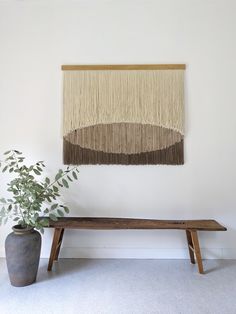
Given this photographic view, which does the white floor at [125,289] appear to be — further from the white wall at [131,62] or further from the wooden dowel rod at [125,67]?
the wooden dowel rod at [125,67]

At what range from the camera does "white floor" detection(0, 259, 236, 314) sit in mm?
A: 1651

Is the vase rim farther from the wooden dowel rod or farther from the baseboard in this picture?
the wooden dowel rod

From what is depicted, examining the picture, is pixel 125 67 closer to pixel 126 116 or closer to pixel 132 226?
pixel 126 116

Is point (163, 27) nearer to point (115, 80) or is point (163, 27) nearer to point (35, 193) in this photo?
point (115, 80)

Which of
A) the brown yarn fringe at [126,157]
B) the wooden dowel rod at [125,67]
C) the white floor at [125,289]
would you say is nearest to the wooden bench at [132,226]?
the white floor at [125,289]

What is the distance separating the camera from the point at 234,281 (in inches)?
79.3

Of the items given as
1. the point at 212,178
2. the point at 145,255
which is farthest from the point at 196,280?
the point at 212,178

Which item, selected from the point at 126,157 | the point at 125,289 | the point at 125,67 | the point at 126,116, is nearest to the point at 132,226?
the point at 125,289

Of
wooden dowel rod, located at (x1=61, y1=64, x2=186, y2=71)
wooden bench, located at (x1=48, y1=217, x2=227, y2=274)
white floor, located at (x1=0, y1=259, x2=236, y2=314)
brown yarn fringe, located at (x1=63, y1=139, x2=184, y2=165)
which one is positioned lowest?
white floor, located at (x1=0, y1=259, x2=236, y2=314)

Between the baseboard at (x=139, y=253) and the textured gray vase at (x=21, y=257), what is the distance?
528mm

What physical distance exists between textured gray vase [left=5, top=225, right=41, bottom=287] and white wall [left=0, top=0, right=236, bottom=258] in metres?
0.54

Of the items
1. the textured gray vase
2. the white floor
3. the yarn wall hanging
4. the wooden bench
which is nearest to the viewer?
the white floor

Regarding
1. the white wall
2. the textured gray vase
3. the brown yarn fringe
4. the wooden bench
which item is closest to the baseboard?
the white wall

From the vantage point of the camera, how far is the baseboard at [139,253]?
8.01 ft
